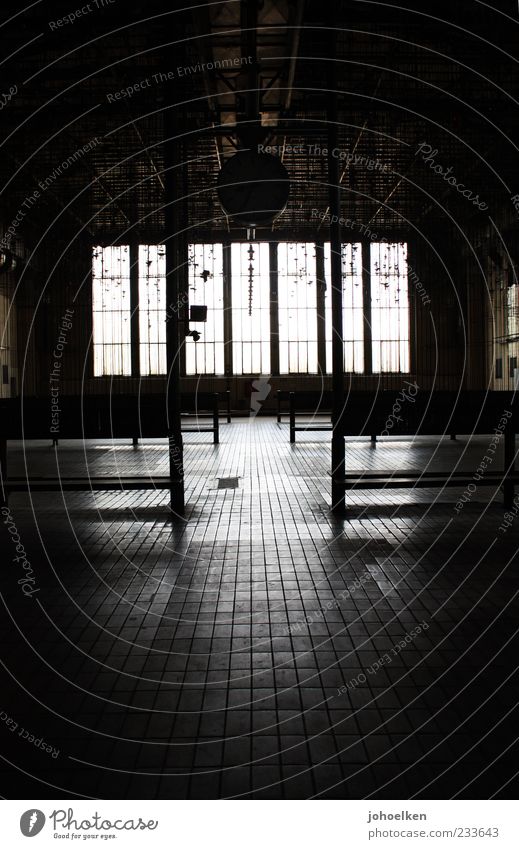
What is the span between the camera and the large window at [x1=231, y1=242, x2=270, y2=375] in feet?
91.5

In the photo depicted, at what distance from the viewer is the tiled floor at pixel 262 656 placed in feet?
8.06

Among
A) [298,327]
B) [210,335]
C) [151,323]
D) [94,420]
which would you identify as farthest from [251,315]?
[94,420]

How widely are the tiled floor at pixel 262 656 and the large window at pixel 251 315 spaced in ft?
70.9

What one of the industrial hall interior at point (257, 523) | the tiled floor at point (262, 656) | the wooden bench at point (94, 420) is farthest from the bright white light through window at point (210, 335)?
the tiled floor at point (262, 656)

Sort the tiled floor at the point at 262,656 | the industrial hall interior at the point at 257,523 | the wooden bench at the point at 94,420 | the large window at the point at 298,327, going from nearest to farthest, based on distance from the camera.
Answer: the tiled floor at the point at 262,656, the industrial hall interior at the point at 257,523, the wooden bench at the point at 94,420, the large window at the point at 298,327

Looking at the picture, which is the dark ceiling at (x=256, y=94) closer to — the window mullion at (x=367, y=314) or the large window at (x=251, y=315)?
the window mullion at (x=367, y=314)

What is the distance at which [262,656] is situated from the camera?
3445mm

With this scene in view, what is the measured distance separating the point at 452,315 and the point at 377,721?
2456 centimetres

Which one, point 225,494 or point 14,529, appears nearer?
point 14,529

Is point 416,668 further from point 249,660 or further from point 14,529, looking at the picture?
point 14,529

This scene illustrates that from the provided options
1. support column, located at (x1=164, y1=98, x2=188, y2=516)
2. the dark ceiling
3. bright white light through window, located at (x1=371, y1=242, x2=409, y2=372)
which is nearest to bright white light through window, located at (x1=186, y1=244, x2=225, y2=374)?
the dark ceiling

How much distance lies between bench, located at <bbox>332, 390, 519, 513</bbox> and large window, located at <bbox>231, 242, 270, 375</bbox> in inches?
691

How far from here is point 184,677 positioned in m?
3.24
